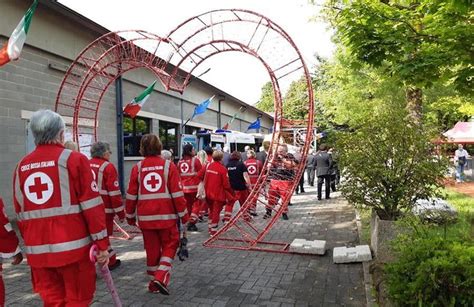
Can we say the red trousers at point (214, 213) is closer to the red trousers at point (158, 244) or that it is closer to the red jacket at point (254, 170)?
the red jacket at point (254, 170)

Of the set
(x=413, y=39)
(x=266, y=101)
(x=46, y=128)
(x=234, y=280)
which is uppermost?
(x=266, y=101)

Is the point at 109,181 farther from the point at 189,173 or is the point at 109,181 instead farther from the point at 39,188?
the point at 189,173

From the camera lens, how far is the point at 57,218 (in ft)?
10.3

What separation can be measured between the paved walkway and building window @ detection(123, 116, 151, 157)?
26.7ft

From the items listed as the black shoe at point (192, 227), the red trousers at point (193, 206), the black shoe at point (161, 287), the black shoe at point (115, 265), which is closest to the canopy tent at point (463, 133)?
the red trousers at point (193, 206)

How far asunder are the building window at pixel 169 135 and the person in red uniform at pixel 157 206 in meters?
13.2

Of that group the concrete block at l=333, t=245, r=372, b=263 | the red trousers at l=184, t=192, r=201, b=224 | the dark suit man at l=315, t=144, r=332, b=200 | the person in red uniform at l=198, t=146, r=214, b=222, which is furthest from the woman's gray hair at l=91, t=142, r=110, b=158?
the dark suit man at l=315, t=144, r=332, b=200

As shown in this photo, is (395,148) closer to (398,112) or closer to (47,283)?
(398,112)

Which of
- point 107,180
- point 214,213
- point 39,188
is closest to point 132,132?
point 214,213

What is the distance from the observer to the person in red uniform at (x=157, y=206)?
4758 mm

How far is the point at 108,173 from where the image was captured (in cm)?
548

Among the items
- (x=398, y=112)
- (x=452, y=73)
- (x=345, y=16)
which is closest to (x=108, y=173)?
(x=345, y=16)

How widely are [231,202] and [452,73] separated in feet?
15.1

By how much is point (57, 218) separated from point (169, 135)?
15994mm
